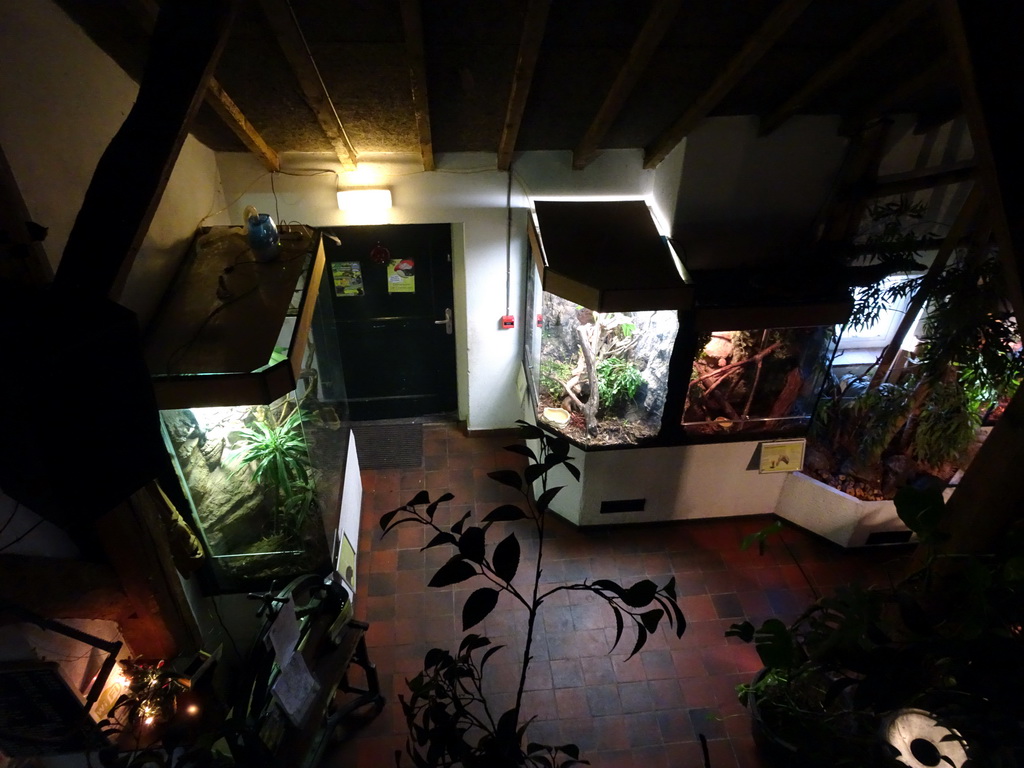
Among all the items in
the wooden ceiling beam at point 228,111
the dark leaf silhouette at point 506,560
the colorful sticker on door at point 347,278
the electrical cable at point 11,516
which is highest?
the wooden ceiling beam at point 228,111

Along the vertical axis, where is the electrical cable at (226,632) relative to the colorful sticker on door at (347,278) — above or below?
below

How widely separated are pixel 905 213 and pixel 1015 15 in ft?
6.80

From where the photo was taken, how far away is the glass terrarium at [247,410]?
7.61 ft

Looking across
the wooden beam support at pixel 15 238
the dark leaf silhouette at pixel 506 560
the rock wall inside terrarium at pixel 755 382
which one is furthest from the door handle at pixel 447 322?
the dark leaf silhouette at pixel 506 560

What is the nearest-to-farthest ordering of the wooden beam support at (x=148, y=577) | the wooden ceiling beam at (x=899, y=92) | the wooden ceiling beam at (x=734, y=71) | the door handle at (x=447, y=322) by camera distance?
the wooden beam support at (x=148, y=577) → the wooden ceiling beam at (x=734, y=71) → the wooden ceiling beam at (x=899, y=92) → the door handle at (x=447, y=322)

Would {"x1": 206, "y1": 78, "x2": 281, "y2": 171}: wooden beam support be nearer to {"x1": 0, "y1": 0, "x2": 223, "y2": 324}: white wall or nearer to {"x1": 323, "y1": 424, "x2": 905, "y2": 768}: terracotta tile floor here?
{"x1": 0, "y1": 0, "x2": 223, "y2": 324}: white wall

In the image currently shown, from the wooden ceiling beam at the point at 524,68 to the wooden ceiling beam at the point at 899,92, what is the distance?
1.82 meters

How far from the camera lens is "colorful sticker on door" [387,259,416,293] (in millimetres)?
4418

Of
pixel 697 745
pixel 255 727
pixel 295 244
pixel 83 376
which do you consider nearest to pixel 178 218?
pixel 295 244

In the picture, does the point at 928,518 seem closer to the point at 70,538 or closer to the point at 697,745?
the point at 697,745

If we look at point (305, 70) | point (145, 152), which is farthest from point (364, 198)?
point (145, 152)

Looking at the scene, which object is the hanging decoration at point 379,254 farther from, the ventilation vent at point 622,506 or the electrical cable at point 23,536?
the electrical cable at point 23,536

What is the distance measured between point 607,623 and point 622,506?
2.74 feet

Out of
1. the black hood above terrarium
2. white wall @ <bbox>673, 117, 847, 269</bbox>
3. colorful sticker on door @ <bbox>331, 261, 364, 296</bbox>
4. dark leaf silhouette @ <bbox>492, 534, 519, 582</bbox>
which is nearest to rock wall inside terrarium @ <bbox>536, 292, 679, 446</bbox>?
the black hood above terrarium
